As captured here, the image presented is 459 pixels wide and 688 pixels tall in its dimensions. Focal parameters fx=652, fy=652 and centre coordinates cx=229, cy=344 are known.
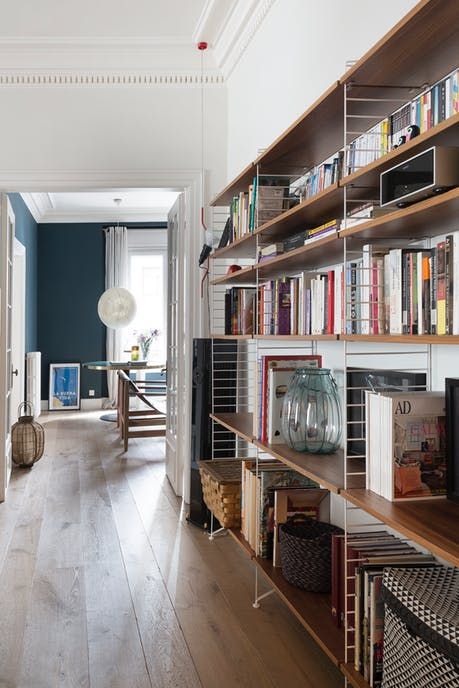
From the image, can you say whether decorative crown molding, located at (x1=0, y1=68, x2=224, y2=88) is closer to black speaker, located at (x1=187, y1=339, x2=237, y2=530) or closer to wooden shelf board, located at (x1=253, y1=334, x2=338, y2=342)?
black speaker, located at (x1=187, y1=339, x2=237, y2=530)

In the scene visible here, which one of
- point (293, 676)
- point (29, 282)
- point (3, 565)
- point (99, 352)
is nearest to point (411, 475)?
point (293, 676)

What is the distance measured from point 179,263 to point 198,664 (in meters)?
2.99

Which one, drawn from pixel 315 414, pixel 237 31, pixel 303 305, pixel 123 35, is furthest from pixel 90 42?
pixel 315 414

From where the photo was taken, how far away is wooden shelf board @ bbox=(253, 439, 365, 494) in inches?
75.6

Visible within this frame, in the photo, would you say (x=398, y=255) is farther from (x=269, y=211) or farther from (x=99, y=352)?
(x=99, y=352)

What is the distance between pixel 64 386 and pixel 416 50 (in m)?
8.55

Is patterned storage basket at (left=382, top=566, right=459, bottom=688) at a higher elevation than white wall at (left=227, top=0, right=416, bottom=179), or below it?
below

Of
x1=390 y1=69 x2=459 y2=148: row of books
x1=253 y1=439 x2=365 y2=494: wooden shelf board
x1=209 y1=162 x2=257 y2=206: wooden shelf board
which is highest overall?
x1=209 y1=162 x2=257 y2=206: wooden shelf board

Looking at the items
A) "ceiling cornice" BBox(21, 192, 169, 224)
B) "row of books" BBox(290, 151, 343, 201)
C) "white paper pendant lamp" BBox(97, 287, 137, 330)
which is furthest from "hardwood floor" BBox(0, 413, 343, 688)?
"ceiling cornice" BBox(21, 192, 169, 224)

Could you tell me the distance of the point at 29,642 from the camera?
2455 millimetres

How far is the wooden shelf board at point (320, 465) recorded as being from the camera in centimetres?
192

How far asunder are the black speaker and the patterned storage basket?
88.7 inches

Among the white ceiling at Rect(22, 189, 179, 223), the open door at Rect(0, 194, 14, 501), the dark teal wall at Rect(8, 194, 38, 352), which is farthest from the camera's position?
the white ceiling at Rect(22, 189, 179, 223)

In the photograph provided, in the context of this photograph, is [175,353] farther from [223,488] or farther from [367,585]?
[367,585]
